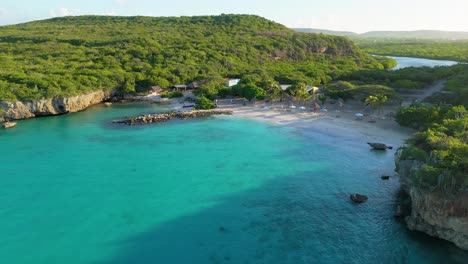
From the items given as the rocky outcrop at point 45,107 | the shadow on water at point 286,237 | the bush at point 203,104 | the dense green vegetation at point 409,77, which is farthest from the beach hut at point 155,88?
the shadow on water at point 286,237

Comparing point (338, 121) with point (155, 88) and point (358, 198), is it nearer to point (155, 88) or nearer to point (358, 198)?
point (358, 198)

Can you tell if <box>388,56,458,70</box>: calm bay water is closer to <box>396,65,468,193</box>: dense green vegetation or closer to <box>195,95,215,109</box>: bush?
<box>195,95,215,109</box>: bush

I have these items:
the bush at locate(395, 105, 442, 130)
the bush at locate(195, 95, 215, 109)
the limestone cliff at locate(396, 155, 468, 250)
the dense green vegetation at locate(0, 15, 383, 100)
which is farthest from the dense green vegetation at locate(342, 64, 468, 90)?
the limestone cliff at locate(396, 155, 468, 250)

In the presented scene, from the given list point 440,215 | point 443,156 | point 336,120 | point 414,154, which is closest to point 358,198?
point 414,154

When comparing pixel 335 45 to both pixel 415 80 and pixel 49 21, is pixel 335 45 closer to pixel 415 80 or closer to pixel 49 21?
pixel 415 80

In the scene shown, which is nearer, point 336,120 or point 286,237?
point 286,237

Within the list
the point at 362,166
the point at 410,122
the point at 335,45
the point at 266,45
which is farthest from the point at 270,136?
the point at 335,45
